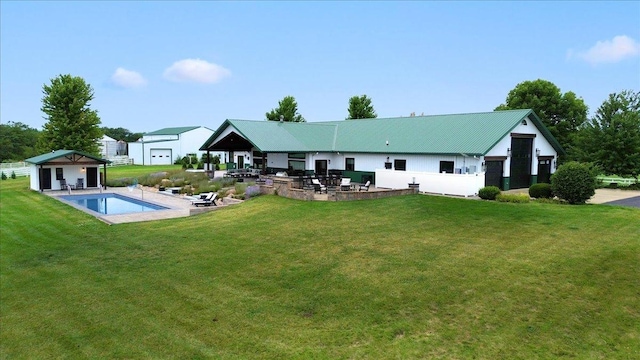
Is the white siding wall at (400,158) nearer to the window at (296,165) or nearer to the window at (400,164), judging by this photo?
the window at (400,164)

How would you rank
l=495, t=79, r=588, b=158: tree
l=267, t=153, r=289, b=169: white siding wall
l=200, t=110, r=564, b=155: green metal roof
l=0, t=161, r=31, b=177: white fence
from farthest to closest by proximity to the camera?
l=0, t=161, r=31, b=177: white fence, l=495, t=79, r=588, b=158: tree, l=267, t=153, r=289, b=169: white siding wall, l=200, t=110, r=564, b=155: green metal roof

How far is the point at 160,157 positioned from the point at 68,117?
28.5 meters

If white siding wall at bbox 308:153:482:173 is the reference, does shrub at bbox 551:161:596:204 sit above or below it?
below

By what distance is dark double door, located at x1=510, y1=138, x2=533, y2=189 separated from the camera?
88.7ft

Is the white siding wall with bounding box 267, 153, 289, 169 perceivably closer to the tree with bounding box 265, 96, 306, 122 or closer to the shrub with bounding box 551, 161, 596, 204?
the shrub with bounding box 551, 161, 596, 204

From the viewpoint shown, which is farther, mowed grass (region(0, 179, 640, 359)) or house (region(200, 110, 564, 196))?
house (region(200, 110, 564, 196))

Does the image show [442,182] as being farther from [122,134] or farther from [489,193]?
[122,134]

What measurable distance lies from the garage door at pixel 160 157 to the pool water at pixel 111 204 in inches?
1558

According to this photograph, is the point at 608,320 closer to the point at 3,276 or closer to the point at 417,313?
the point at 417,313

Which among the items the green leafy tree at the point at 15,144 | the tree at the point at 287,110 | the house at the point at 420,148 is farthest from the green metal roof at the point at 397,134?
the green leafy tree at the point at 15,144

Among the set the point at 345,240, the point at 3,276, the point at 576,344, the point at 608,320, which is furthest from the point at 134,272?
the point at 608,320

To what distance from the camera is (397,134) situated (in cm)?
3056

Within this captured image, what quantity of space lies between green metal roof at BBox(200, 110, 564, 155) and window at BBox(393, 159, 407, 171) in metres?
0.73

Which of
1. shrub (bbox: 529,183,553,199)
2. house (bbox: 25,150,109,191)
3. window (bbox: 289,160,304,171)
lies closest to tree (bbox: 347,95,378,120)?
window (bbox: 289,160,304,171)
